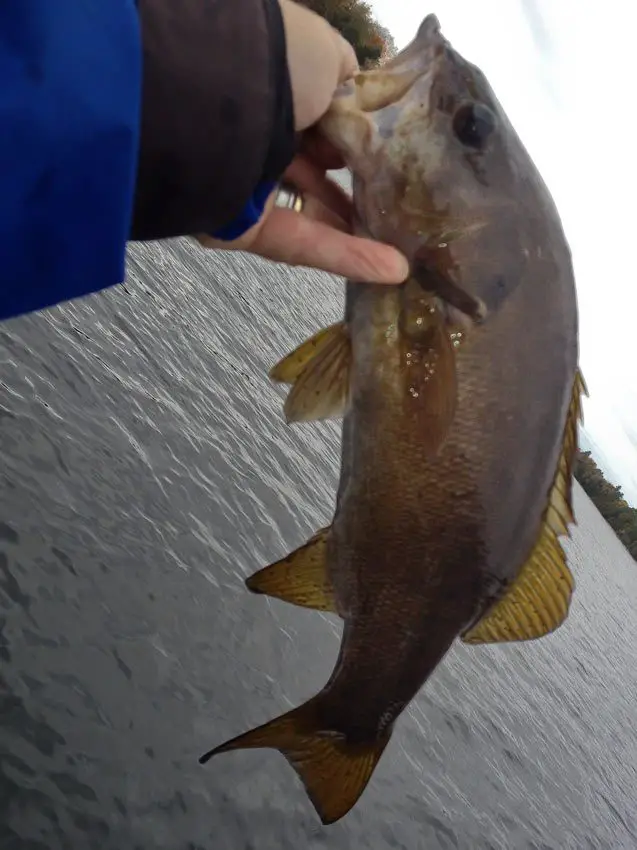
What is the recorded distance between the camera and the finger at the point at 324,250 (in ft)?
7.42

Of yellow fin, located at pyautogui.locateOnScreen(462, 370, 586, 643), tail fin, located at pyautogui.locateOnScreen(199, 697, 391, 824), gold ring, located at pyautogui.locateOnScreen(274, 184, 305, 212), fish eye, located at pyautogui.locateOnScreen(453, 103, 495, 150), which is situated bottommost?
tail fin, located at pyautogui.locateOnScreen(199, 697, 391, 824)

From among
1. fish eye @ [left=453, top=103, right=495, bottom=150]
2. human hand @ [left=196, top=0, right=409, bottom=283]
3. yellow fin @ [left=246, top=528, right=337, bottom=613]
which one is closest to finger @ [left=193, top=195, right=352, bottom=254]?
human hand @ [left=196, top=0, right=409, bottom=283]

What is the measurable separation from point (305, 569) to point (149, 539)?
12.6 feet

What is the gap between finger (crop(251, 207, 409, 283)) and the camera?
89.0 inches

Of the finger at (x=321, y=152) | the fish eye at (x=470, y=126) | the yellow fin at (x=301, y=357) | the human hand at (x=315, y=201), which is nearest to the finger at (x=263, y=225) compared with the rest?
the human hand at (x=315, y=201)

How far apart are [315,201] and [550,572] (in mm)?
1612

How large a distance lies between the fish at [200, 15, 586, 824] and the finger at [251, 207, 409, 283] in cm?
18

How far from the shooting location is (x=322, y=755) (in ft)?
10.7

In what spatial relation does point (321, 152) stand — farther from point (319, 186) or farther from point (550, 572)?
point (550, 572)

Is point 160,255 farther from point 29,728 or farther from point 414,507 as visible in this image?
point 414,507

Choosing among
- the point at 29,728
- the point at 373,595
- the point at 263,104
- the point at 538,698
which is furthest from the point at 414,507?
Result: the point at 538,698

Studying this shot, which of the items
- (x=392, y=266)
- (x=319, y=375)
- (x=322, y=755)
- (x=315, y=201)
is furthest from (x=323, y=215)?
(x=322, y=755)

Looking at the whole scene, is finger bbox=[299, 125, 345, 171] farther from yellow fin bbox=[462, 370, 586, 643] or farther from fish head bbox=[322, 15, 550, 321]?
yellow fin bbox=[462, 370, 586, 643]

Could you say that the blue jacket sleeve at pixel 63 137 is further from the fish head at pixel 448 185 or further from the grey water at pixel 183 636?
the grey water at pixel 183 636
